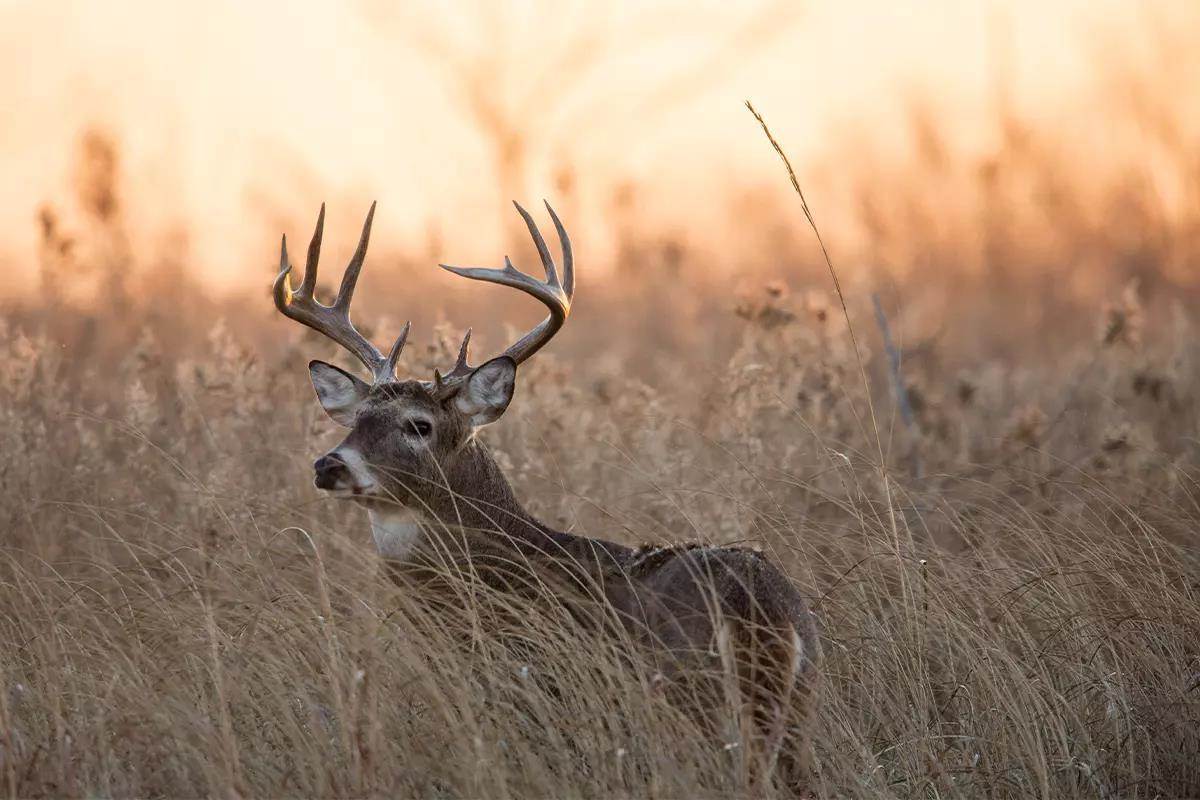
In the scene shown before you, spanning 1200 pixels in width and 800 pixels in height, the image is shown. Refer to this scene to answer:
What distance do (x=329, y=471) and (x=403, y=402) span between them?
469 mm

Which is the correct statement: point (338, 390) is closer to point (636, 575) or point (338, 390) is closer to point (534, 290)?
point (534, 290)

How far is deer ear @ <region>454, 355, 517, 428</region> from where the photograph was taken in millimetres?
5457

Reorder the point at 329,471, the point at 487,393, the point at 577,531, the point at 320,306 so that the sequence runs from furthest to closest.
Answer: the point at 577,531 < the point at 320,306 < the point at 487,393 < the point at 329,471

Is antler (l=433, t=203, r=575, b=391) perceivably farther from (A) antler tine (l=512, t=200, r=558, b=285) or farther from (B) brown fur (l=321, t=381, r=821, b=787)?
(B) brown fur (l=321, t=381, r=821, b=787)

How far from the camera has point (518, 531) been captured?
202 inches

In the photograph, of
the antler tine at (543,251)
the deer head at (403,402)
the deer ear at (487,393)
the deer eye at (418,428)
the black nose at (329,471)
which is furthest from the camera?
the antler tine at (543,251)

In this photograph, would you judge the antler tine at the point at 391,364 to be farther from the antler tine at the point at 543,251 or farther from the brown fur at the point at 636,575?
the antler tine at the point at 543,251

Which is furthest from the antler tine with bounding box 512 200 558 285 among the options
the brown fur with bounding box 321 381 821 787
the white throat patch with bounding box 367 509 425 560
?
the white throat patch with bounding box 367 509 425 560

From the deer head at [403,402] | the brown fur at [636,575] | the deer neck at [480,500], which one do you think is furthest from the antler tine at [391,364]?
the deer neck at [480,500]

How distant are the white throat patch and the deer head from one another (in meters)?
0.05

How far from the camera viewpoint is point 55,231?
802cm

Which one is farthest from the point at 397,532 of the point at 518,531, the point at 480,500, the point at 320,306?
the point at 320,306

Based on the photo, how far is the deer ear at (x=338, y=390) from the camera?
18.3 ft

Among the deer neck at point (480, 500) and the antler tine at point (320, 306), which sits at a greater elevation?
the antler tine at point (320, 306)
